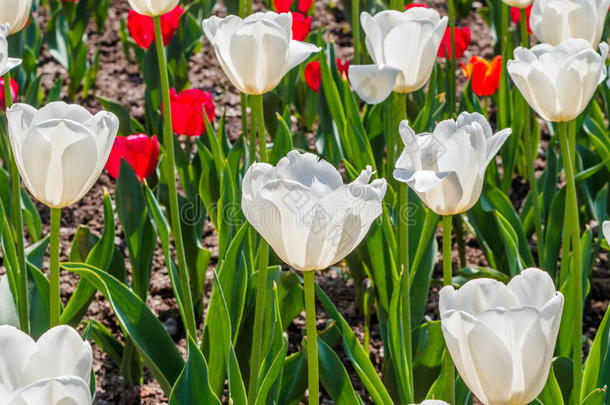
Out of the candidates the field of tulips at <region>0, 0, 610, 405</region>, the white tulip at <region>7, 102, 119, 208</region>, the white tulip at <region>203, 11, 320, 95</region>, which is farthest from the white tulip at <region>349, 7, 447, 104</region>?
the white tulip at <region>7, 102, 119, 208</region>

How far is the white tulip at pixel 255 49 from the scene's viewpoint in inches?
57.4

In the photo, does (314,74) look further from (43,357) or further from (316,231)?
(43,357)

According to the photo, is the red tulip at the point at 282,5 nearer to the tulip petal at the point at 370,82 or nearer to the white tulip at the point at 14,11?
the white tulip at the point at 14,11

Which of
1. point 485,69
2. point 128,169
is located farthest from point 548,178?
point 128,169

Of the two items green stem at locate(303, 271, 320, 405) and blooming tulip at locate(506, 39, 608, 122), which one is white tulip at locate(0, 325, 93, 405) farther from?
blooming tulip at locate(506, 39, 608, 122)

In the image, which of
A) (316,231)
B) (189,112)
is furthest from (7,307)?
(316,231)

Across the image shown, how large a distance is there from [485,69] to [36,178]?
140cm

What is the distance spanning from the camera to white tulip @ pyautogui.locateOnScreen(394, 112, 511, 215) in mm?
1150

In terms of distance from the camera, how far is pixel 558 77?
1423mm

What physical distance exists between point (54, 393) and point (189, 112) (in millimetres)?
1368

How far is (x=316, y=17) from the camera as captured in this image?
13.4 feet

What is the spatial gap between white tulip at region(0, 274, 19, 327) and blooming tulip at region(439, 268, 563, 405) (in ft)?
3.24

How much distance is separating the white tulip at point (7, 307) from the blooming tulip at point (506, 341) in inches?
38.9

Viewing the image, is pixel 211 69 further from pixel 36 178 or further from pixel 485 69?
pixel 36 178
